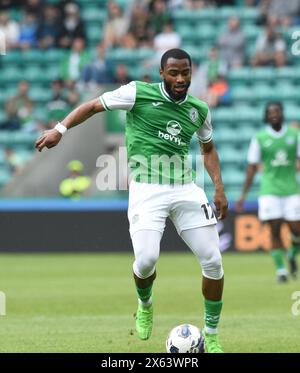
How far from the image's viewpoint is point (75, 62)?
25.8 metres

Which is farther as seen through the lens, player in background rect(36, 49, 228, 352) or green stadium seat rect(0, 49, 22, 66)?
green stadium seat rect(0, 49, 22, 66)

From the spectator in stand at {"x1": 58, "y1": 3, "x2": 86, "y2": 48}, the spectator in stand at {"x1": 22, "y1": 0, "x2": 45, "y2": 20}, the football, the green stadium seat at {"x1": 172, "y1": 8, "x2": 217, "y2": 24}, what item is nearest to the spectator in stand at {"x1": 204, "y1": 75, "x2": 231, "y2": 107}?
the green stadium seat at {"x1": 172, "y1": 8, "x2": 217, "y2": 24}

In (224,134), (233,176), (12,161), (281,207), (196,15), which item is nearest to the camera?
(281,207)

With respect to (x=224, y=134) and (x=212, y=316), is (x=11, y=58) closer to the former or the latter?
(x=224, y=134)

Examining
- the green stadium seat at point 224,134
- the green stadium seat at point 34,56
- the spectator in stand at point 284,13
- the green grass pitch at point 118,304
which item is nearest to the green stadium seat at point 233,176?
the green stadium seat at point 224,134

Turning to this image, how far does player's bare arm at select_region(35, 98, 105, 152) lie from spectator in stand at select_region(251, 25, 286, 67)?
17.0 metres

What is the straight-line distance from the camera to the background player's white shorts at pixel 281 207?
1647 centimetres

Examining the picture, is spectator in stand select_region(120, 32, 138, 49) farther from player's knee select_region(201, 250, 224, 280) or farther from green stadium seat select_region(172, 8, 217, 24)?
player's knee select_region(201, 250, 224, 280)

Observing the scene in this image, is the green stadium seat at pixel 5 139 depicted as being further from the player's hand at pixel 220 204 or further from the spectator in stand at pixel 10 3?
the player's hand at pixel 220 204

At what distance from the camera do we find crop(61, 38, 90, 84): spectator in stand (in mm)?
25625

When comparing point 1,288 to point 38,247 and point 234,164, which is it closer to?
point 38,247

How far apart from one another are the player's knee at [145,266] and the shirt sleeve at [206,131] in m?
1.15

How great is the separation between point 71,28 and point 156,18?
6.61 ft

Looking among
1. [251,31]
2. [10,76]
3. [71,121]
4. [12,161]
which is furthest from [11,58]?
[71,121]
